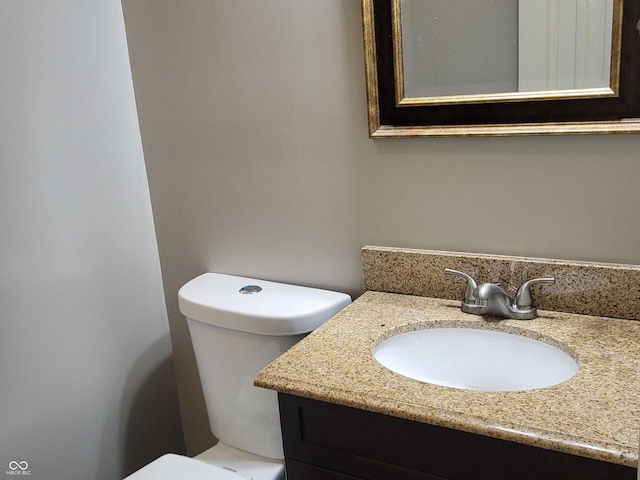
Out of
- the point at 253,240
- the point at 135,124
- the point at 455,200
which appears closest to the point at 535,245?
the point at 455,200

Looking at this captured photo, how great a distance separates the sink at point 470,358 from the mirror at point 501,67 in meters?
0.43

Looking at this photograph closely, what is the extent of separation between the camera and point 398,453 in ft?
3.75

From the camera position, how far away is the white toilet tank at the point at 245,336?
154 centimetres

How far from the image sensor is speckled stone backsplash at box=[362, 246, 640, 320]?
4.33 feet

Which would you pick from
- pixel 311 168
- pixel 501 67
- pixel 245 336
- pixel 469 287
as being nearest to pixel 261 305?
pixel 245 336

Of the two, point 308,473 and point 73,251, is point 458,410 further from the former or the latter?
point 73,251

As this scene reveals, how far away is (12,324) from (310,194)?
2.58ft

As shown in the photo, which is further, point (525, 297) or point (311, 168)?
point (311, 168)

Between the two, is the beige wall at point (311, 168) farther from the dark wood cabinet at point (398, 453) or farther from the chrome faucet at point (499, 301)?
the dark wood cabinet at point (398, 453)

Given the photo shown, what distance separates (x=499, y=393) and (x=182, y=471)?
0.84 metres

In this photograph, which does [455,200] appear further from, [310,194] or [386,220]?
[310,194]

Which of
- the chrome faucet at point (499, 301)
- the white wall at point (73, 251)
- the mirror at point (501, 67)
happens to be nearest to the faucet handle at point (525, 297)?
the chrome faucet at point (499, 301)

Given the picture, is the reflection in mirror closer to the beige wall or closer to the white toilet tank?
the beige wall

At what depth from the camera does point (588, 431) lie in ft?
3.19
